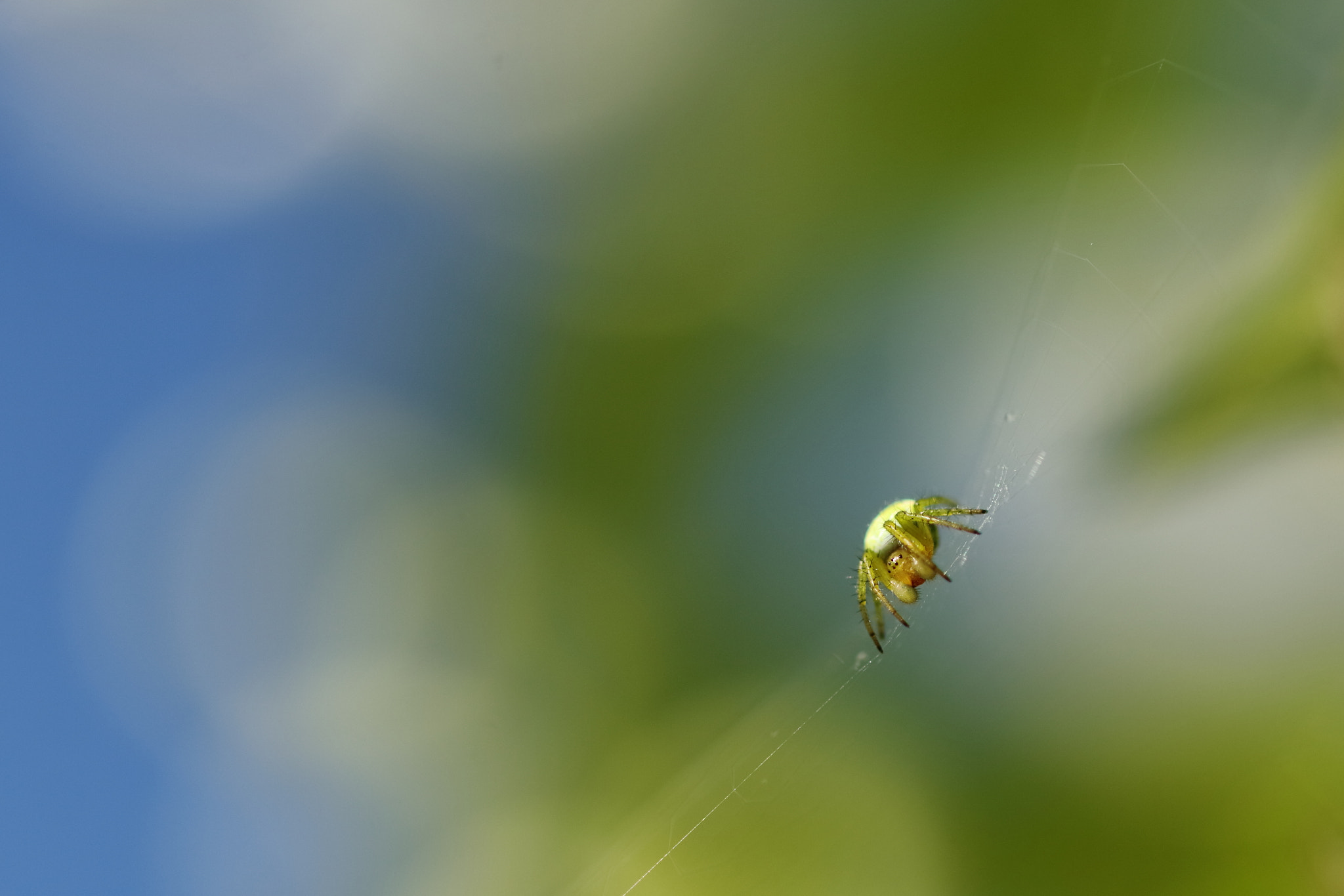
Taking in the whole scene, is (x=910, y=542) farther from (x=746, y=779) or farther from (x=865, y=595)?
(x=746, y=779)

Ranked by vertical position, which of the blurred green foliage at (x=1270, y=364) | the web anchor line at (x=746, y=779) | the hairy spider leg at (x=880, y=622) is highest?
the hairy spider leg at (x=880, y=622)

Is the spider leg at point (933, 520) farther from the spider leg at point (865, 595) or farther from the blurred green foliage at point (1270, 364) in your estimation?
the blurred green foliage at point (1270, 364)

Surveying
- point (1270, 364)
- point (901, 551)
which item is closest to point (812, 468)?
point (901, 551)

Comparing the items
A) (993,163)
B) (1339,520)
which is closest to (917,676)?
(1339,520)

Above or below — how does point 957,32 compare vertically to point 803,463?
above

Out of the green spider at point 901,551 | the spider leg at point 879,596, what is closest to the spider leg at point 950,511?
the green spider at point 901,551

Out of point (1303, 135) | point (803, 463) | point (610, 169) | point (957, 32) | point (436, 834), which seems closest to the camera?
point (1303, 135)

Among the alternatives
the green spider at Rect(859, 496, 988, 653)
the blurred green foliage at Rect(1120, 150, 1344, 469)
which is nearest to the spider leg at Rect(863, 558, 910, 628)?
the green spider at Rect(859, 496, 988, 653)

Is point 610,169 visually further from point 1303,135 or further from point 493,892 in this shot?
point 493,892

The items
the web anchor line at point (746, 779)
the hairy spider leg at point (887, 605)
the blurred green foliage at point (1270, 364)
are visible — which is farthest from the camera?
the hairy spider leg at point (887, 605)
